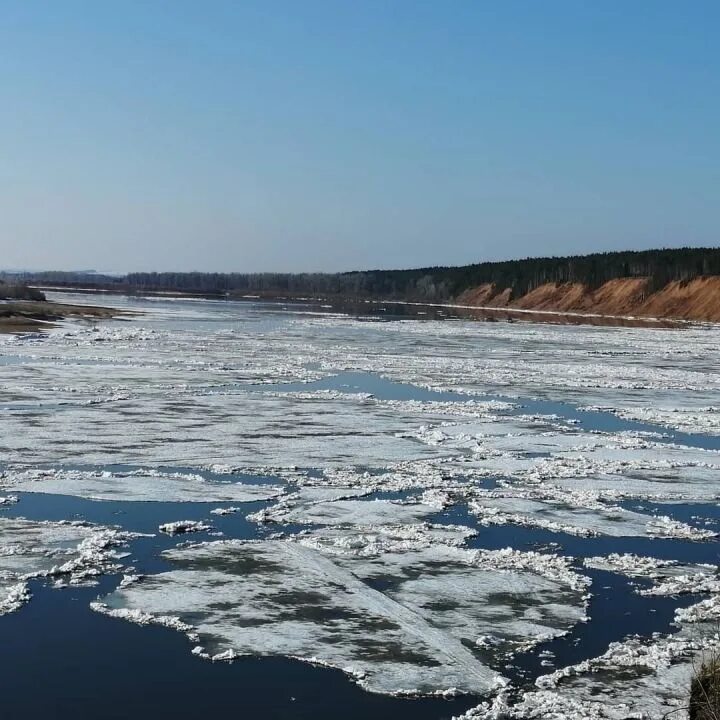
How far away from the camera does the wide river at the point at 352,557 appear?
6793mm

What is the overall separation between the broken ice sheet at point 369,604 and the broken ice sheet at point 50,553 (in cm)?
70

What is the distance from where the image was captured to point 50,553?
964 centimetres

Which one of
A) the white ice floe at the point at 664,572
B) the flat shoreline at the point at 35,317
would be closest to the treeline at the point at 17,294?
the flat shoreline at the point at 35,317

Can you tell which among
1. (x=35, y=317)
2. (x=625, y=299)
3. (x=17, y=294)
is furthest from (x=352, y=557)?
(x=625, y=299)

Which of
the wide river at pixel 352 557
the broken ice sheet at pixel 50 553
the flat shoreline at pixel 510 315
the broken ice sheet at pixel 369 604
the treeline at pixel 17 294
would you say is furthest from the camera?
the flat shoreline at pixel 510 315

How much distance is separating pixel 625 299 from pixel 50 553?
117141mm

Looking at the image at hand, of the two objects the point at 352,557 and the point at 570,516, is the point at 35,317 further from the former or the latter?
the point at 352,557

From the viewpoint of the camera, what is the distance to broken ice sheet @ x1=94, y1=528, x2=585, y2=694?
23.9 feet

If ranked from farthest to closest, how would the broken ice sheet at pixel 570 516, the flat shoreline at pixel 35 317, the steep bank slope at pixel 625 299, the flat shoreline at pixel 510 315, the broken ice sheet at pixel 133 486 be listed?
the steep bank slope at pixel 625 299, the flat shoreline at pixel 510 315, the flat shoreline at pixel 35 317, the broken ice sheet at pixel 133 486, the broken ice sheet at pixel 570 516

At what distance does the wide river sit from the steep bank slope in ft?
285

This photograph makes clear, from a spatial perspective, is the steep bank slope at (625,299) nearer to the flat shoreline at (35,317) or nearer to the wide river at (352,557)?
the flat shoreline at (35,317)

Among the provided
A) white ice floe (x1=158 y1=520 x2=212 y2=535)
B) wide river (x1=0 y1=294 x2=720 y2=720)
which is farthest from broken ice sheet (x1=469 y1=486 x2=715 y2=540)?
white ice floe (x1=158 y1=520 x2=212 y2=535)

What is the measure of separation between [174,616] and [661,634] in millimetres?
4127

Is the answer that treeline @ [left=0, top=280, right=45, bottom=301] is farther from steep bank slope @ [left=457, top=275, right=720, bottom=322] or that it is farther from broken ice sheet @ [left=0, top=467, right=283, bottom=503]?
steep bank slope @ [left=457, top=275, right=720, bottom=322]
